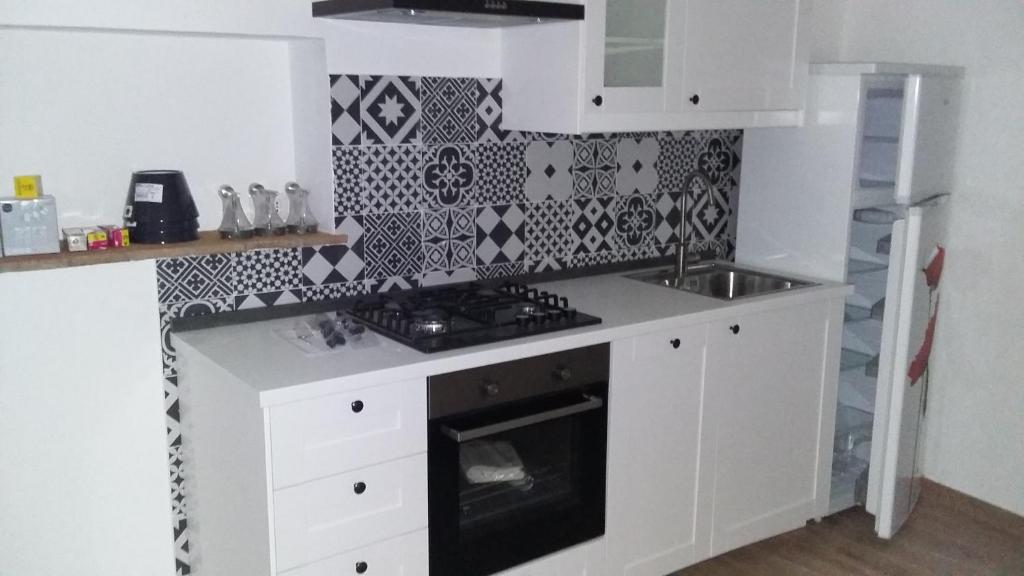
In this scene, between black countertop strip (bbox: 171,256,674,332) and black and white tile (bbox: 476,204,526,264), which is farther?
black and white tile (bbox: 476,204,526,264)

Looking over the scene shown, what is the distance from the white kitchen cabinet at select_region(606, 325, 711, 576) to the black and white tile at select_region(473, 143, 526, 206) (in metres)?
0.69

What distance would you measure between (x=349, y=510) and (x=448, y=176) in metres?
1.11

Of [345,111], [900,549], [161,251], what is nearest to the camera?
[161,251]

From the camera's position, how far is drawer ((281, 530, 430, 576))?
2.04m

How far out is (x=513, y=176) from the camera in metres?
2.88

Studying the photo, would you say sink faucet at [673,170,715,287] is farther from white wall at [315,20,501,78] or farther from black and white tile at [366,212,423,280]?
black and white tile at [366,212,423,280]

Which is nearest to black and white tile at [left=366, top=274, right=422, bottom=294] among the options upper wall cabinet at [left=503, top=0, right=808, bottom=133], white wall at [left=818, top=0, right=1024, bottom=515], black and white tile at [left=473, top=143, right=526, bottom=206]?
black and white tile at [left=473, top=143, right=526, bottom=206]

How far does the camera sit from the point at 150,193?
2.23 meters

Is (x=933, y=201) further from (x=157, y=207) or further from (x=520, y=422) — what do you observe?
(x=157, y=207)

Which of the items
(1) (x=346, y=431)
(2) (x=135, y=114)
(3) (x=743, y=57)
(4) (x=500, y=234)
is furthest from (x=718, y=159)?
(2) (x=135, y=114)

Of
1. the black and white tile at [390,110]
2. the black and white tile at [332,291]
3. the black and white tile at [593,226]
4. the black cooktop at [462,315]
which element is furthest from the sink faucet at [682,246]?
the black and white tile at [332,291]

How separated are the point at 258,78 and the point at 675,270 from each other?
5.15 ft

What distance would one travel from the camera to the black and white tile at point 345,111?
97.0 inches

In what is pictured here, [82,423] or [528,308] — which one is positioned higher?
[528,308]
